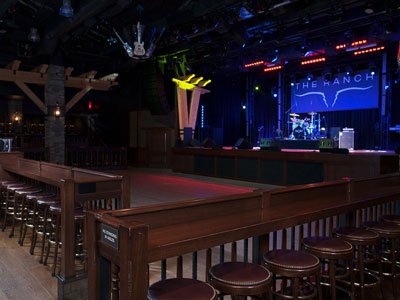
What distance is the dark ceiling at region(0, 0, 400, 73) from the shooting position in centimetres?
729

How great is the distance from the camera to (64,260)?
2609mm

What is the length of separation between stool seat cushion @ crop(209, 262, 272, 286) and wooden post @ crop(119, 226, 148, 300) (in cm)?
42

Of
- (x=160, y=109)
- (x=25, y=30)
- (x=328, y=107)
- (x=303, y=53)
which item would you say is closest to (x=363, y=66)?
(x=328, y=107)

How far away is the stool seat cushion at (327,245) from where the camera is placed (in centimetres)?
199

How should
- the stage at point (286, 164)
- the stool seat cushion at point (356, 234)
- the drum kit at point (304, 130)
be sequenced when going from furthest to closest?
1. the drum kit at point (304, 130)
2. the stage at point (286, 164)
3. the stool seat cushion at point (356, 234)

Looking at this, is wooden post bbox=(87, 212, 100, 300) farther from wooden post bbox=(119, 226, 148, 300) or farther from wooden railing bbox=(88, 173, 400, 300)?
wooden post bbox=(119, 226, 148, 300)

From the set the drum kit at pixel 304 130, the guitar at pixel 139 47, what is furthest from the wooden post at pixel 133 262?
the drum kit at pixel 304 130

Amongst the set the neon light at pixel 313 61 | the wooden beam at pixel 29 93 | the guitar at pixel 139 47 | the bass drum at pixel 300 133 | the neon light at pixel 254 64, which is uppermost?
the neon light at pixel 313 61

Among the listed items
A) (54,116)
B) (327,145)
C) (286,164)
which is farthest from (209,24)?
(54,116)

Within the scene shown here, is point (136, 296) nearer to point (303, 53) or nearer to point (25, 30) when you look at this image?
point (303, 53)

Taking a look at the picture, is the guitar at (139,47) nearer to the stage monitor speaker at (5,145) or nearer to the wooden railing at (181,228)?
the stage monitor speaker at (5,145)

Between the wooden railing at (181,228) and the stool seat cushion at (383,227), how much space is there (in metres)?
0.17

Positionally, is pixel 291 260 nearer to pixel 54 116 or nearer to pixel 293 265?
pixel 293 265

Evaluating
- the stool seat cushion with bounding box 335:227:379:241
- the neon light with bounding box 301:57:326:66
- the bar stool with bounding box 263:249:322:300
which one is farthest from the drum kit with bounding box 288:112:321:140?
the bar stool with bounding box 263:249:322:300
